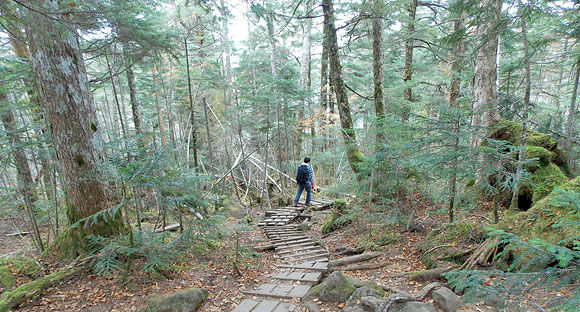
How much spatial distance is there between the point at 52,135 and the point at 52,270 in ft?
7.24

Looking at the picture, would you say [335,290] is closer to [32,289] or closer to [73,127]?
[32,289]

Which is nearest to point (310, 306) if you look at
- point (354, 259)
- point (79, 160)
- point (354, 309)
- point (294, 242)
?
point (354, 309)

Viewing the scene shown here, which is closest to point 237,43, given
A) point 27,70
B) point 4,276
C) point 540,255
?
point 27,70

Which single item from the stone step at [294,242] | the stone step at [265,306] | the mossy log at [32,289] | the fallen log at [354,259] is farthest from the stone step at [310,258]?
the mossy log at [32,289]

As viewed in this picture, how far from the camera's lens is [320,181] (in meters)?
16.9

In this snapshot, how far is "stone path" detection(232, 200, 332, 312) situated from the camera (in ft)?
12.2

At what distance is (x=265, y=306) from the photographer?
3623 millimetres

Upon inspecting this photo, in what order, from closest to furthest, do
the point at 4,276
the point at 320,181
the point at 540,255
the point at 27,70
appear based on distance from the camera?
1. the point at 540,255
2. the point at 4,276
3. the point at 27,70
4. the point at 320,181

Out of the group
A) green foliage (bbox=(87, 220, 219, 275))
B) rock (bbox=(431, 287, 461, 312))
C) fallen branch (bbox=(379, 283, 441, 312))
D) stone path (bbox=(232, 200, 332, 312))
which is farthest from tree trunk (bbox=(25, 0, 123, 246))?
rock (bbox=(431, 287, 461, 312))

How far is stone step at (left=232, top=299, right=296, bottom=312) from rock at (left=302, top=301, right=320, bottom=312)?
0.51 ft

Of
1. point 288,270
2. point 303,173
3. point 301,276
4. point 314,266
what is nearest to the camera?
point 301,276

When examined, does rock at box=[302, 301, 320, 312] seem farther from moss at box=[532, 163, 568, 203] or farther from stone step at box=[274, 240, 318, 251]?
moss at box=[532, 163, 568, 203]

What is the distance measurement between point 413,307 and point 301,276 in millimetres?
2166

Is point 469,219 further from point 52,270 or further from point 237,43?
point 237,43
